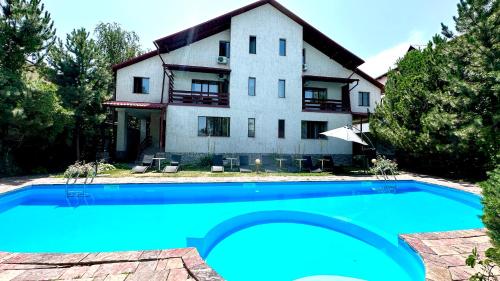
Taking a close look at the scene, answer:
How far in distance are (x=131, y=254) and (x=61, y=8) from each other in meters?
18.7

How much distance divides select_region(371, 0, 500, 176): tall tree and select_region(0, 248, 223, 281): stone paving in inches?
498

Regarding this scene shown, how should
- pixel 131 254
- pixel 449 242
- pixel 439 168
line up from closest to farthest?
pixel 131 254
pixel 449 242
pixel 439 168

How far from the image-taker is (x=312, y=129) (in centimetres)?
2145

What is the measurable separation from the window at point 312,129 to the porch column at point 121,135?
1490 cm

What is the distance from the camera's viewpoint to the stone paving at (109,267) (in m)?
3.62

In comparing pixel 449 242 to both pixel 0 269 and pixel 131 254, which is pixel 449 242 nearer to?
pixel 131 254

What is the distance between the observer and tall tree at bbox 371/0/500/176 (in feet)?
40.3

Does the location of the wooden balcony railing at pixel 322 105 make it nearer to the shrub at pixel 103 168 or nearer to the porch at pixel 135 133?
the porch at pixel 135 133

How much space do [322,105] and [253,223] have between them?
1643 cm

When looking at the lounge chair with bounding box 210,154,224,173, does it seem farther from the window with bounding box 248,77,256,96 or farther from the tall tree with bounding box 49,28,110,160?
the tall tree with bounding box 49,28,110,160

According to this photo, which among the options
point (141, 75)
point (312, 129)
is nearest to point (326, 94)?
point (312, 129)

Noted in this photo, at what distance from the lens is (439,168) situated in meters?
15.8

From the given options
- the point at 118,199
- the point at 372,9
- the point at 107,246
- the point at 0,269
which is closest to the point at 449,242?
the point at 107,246

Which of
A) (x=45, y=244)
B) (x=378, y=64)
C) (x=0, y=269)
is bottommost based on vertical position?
(x=45, y=244)
